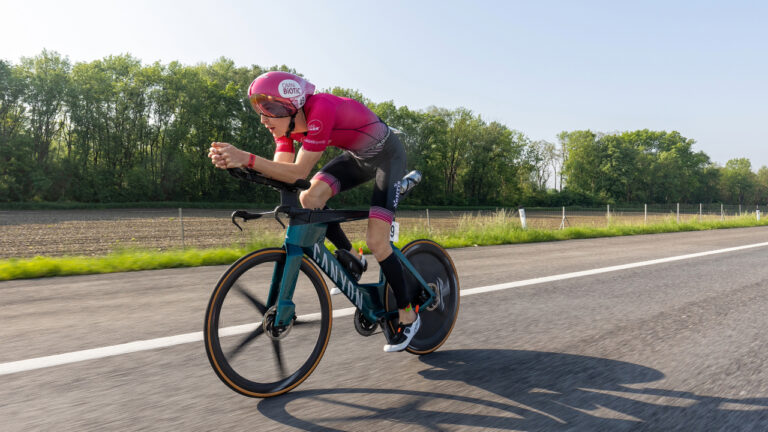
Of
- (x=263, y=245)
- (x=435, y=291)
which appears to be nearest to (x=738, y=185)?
(x=263, y=245)

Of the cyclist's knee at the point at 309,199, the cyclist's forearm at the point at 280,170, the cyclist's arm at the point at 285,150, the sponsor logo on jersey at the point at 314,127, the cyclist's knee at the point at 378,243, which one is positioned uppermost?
the sponsor logo on jersey at the point at 314,127

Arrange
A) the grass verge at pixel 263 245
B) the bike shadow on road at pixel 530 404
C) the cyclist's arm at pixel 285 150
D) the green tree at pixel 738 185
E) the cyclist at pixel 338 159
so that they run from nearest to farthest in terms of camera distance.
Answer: the bike shadow on road at pixel 530 404 → the cyclist at pixel 338 159 → the cyclist's arm at pixel 285 150 → the grass verge at pixel 263 245 → the green tree at pixel 738 185

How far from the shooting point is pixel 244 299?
2.41 m

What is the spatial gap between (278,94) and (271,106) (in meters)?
0.08

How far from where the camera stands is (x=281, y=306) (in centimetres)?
251

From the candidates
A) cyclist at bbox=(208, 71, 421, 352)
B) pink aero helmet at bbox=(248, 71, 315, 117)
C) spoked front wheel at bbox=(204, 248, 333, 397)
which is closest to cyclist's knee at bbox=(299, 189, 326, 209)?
cyclist at bbox=(208, 71, 421, 352)

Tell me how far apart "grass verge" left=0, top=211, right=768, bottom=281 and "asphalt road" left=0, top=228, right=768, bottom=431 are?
54.8 inches

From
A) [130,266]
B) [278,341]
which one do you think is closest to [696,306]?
[278,341]

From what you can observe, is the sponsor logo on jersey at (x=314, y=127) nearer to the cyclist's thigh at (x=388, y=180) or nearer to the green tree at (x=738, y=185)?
the cyclist's thigh at (x=388, y=180)

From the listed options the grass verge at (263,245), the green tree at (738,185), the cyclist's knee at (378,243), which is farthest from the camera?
the green tree at (738,185)

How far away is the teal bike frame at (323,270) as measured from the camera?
2.51 meters

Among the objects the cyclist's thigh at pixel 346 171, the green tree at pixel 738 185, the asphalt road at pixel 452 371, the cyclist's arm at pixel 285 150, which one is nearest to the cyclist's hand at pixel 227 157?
the cyclist's arm at pixel 285 150

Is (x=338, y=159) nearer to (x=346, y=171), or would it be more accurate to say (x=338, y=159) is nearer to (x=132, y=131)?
(x=346, y=171)

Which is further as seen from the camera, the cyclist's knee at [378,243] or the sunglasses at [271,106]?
the cyclist's knee at [378,243]
